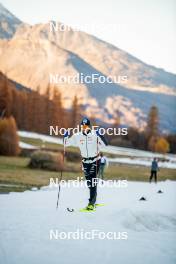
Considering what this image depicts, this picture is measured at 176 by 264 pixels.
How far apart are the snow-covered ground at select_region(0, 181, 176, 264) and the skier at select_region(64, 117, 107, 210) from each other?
67 cm

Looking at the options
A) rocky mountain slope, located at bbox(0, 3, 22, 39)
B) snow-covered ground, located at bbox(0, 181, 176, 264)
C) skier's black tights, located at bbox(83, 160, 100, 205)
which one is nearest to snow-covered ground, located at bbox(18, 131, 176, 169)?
rocky mountain slope, located at bbox(0, 3, 22, 39)

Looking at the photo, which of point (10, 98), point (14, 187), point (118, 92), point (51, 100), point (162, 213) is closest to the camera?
point (162, 213)

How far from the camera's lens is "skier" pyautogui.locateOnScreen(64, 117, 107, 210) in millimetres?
8398

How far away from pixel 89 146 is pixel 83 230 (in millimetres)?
1861

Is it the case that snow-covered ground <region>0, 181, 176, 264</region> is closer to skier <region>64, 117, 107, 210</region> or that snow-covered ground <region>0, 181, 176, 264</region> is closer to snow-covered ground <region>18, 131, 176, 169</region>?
skier <region>64, 117, 107, 210</region>

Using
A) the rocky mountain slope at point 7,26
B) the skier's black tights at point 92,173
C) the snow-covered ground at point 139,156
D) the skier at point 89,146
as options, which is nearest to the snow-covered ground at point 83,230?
the skier's black tights at point 92,173

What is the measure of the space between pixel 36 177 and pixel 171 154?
8.02m

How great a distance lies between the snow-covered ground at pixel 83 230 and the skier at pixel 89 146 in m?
0.67

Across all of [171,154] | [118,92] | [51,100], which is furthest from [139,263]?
[118,92]

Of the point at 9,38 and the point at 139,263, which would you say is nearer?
the point at 139,263

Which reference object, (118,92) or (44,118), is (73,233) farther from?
(118,92)

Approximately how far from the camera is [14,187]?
14.1 meters

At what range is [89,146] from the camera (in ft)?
27.8

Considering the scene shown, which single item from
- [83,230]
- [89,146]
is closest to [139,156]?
[89,146]
